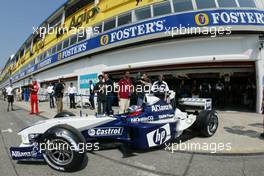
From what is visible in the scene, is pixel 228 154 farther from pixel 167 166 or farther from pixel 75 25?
pixel 75 25

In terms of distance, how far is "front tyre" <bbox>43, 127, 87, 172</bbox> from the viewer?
3.39 m

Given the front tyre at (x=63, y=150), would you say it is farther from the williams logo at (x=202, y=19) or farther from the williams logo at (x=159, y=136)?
the williams logo at (x=202, y=19)

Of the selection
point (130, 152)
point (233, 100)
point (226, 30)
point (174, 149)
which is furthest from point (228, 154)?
point (233, 100)

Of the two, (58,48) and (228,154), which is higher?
(58,48)

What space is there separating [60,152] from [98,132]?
0.80 meters

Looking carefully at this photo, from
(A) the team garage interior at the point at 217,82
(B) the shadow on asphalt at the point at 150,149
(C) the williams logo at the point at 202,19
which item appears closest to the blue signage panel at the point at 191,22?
(C) the williams logo at the point at 202,19

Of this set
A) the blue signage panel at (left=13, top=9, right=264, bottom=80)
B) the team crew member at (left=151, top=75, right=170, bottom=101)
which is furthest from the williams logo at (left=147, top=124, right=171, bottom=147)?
the blue signage panel at (left=13, top=9, right=264, bottom=80)

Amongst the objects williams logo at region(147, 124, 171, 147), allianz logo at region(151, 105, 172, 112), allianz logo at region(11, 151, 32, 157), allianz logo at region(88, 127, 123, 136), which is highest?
allianz logo at region(151, 105, 172, 112)

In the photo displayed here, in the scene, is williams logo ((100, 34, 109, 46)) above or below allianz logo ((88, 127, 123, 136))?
above

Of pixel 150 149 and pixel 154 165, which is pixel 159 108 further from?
pixel 154 165

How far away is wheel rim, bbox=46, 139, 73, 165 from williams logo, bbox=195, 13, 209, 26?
8.41 meters

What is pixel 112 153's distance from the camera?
4.45 meters

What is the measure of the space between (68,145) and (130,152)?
1.48 metres

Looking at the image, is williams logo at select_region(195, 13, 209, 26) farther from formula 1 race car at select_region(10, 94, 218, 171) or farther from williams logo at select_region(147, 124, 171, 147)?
williams logo at select_region(147, 124, 171, 147)
